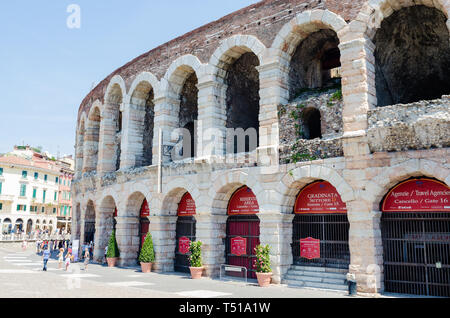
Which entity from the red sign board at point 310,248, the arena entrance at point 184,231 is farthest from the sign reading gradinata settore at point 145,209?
the red sign board at point 310,248

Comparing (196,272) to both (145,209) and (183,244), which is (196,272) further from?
(145,209)

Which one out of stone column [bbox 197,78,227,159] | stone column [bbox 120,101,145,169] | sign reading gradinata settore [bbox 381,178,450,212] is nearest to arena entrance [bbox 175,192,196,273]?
stone column [bbox 197,78,227,159]

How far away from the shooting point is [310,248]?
1481 cm

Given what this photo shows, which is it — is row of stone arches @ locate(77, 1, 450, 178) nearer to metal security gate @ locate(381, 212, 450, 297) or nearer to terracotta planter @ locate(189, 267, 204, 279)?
metal security gate @ locate(381, 212, 450, 297)

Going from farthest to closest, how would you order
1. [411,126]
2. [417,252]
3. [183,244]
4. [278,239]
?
[183,244] → [278,239] → [417,252] → [411,126]

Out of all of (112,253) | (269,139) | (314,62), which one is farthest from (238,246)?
(314,62)

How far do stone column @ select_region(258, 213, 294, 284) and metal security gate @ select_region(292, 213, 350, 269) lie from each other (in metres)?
0.44

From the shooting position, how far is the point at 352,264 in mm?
12789

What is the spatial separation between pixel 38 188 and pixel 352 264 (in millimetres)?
52825

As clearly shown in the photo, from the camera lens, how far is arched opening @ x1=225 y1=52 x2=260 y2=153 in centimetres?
1908

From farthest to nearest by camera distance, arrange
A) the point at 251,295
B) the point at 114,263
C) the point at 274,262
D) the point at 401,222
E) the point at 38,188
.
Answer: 1. the point at 38,188
2. the point at 114,263
3. the point at 274,262
4. the point at 401,222
5. the point at 251,295

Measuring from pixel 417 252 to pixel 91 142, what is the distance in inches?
831
